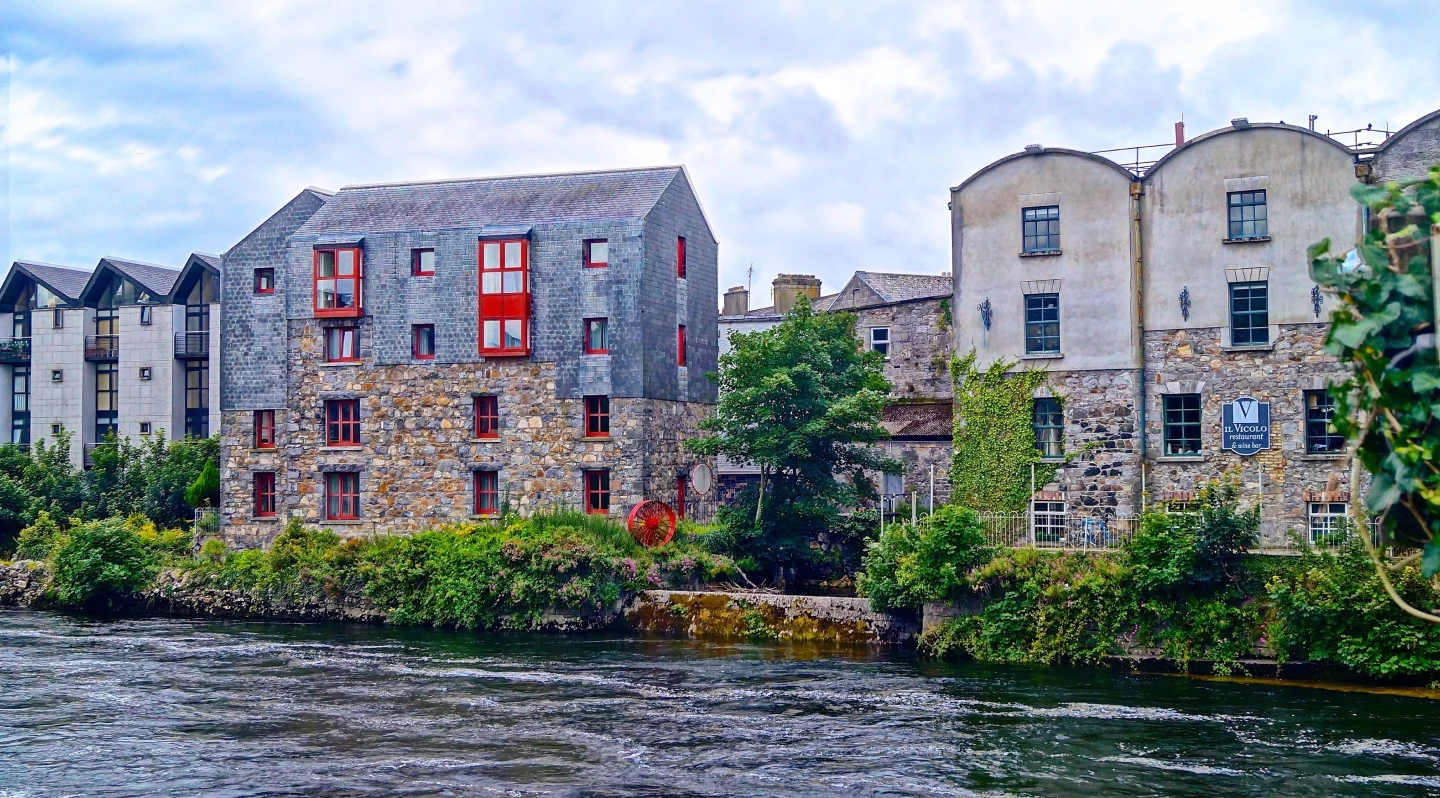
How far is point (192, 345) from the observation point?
53000 mm

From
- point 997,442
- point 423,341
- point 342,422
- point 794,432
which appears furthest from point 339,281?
point 997,442

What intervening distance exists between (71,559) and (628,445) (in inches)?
602

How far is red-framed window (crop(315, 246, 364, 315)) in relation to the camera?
39.8 meters

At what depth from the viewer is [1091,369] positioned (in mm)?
31453

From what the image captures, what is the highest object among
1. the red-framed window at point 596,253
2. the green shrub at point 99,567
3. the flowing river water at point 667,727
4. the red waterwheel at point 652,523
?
the red-framed window at point 596,253

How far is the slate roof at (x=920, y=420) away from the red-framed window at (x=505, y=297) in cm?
1047

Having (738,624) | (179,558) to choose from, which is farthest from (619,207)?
(179,558)

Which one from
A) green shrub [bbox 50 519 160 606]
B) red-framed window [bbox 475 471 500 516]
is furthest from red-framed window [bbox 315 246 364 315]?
green shrub [bbox 50 519 160 606]

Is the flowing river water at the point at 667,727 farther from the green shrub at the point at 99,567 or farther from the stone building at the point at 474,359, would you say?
the stone building at the point at 474,359

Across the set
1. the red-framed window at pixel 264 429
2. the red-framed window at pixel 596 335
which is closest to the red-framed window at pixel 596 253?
the red-framed window at pixel 596 335

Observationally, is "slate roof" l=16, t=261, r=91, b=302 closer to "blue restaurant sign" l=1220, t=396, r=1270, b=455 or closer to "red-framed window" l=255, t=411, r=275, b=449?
"red-framed window" l=255, t=411, r=275, b=449

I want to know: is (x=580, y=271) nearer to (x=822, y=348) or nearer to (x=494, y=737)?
(x=822, y=348)

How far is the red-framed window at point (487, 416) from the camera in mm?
38469

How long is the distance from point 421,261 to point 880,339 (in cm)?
1375
